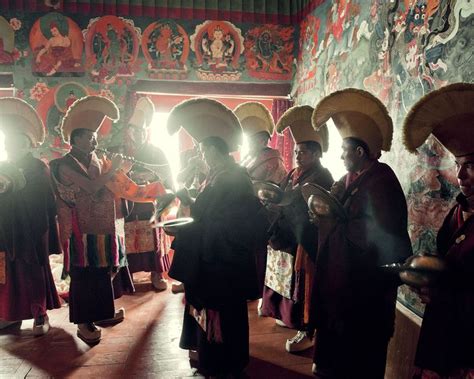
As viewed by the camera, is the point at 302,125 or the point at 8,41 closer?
the point at 302,125

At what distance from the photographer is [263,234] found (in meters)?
2.47

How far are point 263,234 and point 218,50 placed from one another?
12.7 feet

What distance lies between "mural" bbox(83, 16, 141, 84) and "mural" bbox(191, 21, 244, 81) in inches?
35.2

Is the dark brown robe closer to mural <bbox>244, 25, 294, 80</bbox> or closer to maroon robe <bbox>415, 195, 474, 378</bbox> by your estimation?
maroon robe <bbox>415, 195, 474, 378</bbox>

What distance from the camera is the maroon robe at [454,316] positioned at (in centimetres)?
153

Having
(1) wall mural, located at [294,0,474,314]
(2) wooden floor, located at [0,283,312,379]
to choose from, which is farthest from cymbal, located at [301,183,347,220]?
(2) wooden floor, located at [0,283,312,379]

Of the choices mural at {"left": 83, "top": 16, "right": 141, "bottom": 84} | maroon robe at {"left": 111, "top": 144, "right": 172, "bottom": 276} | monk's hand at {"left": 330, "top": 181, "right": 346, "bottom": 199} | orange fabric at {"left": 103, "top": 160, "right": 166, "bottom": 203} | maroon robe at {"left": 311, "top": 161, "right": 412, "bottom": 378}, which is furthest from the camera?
mural at {"left": 83, "top": 16, "right": 141, "bottom": 84}

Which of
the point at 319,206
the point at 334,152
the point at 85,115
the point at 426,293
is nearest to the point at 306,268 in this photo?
the point at 319,206

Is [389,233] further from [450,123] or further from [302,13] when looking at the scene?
[302,13]

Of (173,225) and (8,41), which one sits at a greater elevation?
(8,41)

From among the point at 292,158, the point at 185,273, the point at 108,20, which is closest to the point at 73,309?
the point at 185,273

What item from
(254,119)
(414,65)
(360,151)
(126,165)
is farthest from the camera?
(254,119)

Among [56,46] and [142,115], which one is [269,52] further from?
[56,46]

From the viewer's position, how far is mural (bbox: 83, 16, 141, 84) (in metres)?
5.32
